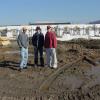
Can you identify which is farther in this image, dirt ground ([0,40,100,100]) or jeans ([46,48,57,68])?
jeans ([46,48,57,68])

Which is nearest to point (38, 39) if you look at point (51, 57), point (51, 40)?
point (51, 40)

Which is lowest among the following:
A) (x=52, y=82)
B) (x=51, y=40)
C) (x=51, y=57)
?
(x=52, y=82)

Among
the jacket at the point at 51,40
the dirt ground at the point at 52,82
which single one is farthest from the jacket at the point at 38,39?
the dirt ground at the point at 52,82

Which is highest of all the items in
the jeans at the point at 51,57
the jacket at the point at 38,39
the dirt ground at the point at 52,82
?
the jacket at the point at 38,39

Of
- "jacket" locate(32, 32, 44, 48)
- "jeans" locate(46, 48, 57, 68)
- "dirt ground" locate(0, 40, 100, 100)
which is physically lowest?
"dirt ground" locate(0, 40, 100, 100)

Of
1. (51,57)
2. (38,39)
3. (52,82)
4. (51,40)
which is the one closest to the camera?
(52,82)

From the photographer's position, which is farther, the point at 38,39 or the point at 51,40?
the point at 38,39

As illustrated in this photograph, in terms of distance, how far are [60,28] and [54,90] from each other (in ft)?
182

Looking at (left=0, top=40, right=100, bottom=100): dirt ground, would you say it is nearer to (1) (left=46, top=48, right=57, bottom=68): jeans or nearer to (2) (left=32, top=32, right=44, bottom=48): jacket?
(1) (left=46, top=48, right=57, bottom=68): jeans

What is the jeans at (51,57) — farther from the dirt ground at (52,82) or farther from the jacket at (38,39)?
the jacket at (38,39)

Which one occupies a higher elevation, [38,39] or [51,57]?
[38,39]

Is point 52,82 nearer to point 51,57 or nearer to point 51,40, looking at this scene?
point 51,57

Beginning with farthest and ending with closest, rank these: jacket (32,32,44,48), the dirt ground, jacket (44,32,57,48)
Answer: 1. jacket (32,32,44,48)
2. jacket (44,32,57,48)
3. the dirt ground

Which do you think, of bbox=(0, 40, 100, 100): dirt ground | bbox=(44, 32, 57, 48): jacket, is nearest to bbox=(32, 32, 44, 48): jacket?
bbox=(44, 32, 57, 48): jacket
